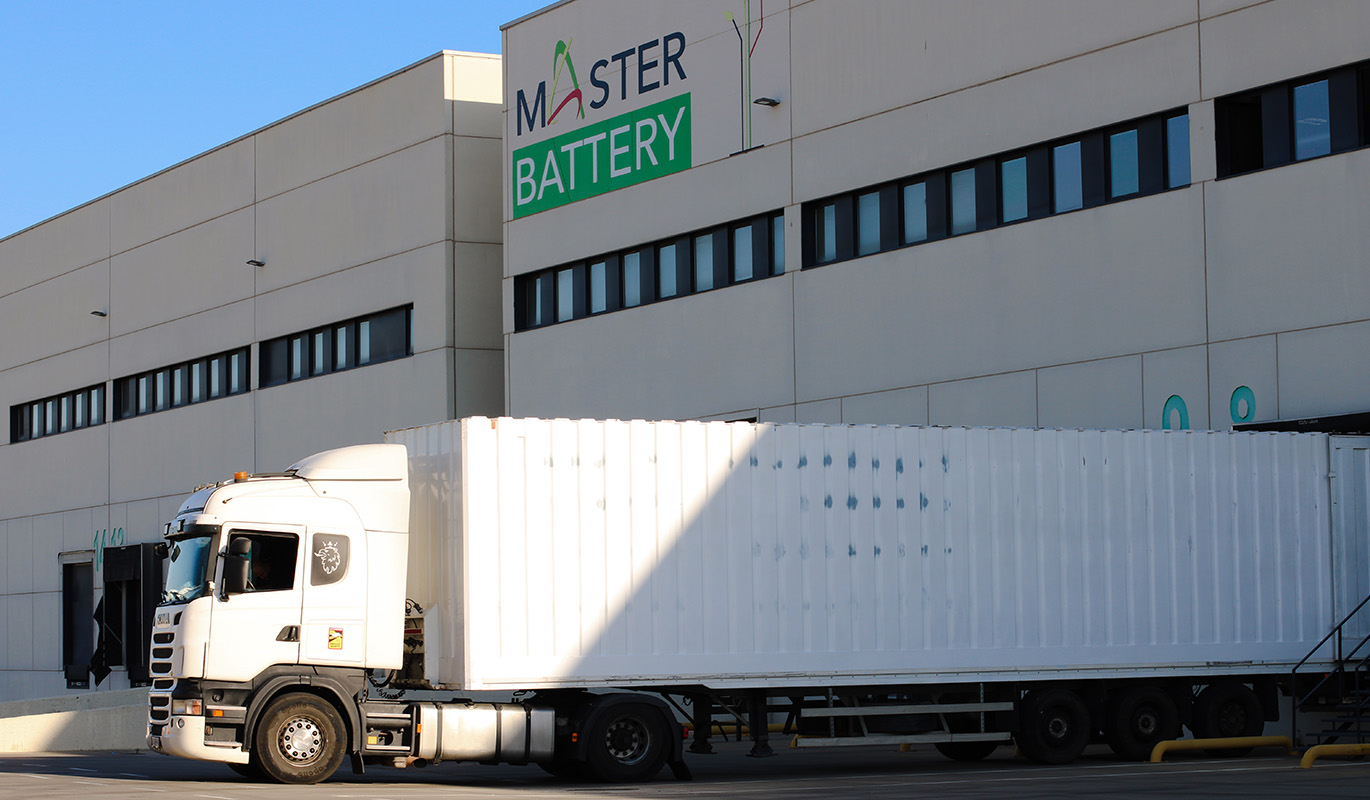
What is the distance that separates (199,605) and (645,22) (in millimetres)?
18894

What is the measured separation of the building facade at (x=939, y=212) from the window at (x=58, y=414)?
68.1 ft

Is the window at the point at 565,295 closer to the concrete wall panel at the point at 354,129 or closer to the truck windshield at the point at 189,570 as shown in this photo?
the concrete wall panel at the point at 354,129

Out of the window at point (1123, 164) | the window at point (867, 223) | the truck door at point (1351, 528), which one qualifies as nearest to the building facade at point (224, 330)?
the window at point (867, 223)

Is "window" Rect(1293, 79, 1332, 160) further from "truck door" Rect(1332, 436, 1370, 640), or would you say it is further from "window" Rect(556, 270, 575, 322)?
"window" Rect(556, 270, 575, 322)

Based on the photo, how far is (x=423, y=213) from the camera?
3694 centimetres

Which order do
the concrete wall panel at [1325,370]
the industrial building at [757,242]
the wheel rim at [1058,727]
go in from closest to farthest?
the wheel rim at [1058,727] < the concrete wall panel at [1325,370] < the industrial building at [757,242]

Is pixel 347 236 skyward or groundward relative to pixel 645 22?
groundward

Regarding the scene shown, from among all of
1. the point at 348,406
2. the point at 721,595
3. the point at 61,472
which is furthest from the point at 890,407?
the point at 61,472

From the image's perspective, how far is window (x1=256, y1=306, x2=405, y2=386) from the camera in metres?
37.9

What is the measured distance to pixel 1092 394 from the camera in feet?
78.4

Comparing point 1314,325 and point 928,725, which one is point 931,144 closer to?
point 1314,325

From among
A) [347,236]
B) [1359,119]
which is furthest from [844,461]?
[347,236]

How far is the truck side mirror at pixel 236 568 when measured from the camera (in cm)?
1591


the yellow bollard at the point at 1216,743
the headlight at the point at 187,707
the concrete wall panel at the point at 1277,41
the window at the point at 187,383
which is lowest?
the yellow bollard at the point at 1216,743
